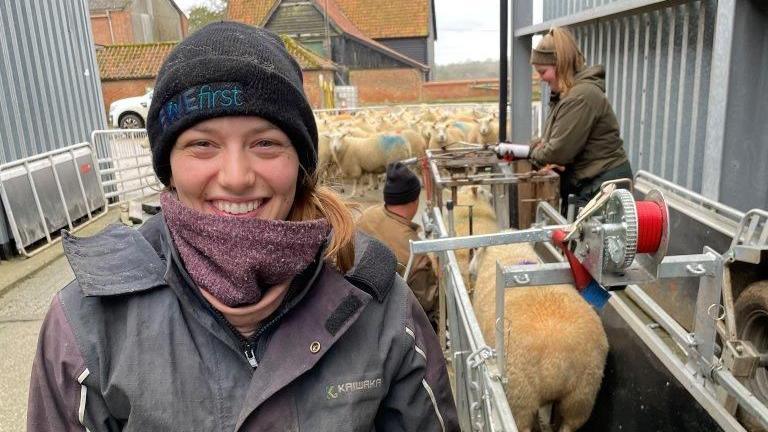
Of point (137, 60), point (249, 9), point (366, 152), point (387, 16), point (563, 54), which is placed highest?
point (249, 9)

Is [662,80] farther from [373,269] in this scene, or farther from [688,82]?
[373,269]

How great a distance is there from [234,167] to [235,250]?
17cm

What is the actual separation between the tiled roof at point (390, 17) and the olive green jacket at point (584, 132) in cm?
4241

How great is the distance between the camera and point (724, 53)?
3.17 meters

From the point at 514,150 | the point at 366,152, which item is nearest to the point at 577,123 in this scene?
the point at 514,150

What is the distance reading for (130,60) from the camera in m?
31.6

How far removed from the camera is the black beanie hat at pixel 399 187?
397cm

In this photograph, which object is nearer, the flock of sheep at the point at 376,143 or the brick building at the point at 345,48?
the flock of sheep at the point at 376,143

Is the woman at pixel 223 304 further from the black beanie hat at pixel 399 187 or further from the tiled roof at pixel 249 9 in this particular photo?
the tiled roof at pixel 249 9

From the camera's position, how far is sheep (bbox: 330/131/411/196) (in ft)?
39.1

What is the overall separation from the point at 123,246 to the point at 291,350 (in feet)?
1.46

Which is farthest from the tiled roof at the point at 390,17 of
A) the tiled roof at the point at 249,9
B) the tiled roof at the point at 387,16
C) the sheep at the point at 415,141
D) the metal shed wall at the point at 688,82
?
the metal shed wall at the point at 688,82

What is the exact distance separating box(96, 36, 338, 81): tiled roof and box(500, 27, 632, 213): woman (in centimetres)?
2748

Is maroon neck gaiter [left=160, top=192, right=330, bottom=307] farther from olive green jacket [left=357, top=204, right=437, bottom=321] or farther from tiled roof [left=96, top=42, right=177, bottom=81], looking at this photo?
tiled roof [left=96, top=42, right=177, bottom=81]
